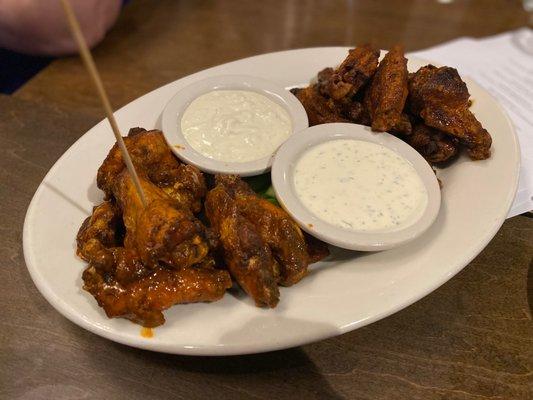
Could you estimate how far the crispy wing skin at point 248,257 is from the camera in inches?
58.9

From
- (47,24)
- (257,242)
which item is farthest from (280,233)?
(47,24)

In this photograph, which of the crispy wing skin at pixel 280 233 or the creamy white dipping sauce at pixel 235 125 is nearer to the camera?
the crispy wing skin at pixel 280 233

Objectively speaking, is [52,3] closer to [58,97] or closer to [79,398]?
[58,97]

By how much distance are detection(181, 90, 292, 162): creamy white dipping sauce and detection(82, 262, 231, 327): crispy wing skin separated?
26.3 inches

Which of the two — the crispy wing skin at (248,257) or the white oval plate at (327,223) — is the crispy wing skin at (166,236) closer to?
the crispy wing skin at (248,257)

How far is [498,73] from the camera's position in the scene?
3012mm

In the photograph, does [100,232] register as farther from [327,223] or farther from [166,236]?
[327,223]

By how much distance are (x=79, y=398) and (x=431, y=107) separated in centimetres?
176

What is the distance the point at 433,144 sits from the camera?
2.09 m

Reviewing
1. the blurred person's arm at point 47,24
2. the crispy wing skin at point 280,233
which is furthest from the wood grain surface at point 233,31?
the crispy wing skin at point 280,233

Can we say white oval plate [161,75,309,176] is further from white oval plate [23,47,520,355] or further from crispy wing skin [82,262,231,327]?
crispy wing skin [82,262,231,327]

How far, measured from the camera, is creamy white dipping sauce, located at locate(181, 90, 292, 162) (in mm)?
Result: 2064

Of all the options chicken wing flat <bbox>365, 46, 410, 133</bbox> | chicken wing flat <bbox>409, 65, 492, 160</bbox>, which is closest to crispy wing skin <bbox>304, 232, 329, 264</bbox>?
chicken wing flat <bbox>365, 46, 410, 133</bbox>

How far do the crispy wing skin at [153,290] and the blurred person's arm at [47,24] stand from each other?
2131 mm
